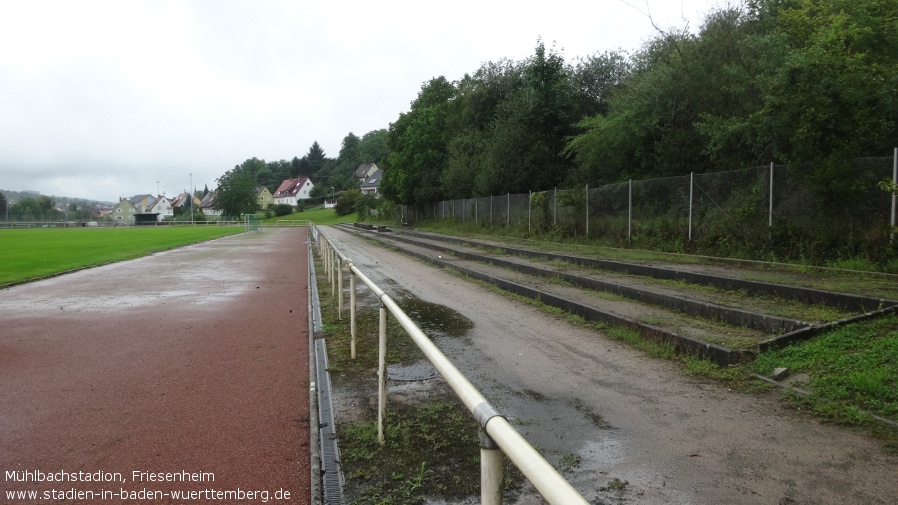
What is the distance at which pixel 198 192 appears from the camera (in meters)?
194

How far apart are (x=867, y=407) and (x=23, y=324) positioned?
10.5 meters

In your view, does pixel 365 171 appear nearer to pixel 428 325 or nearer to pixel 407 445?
pixel 428 325

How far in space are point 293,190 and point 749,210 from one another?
13191 centimetres

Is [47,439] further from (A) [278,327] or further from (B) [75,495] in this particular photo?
(A) [278,327]

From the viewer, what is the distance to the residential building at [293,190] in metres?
136

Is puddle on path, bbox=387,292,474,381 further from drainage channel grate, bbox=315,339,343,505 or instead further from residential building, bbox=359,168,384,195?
residential building, bbox=359,168,384,195

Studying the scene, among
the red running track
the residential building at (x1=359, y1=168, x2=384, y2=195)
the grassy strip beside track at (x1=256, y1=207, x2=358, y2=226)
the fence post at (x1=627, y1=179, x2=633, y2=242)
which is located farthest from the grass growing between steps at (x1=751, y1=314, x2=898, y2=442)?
the residential building at (x1=359, y1=168, x2=384, y2=195)

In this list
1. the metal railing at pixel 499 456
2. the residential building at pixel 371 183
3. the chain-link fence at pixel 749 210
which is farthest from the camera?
the residential building at pixel 371 183

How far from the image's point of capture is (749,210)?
40.6ft

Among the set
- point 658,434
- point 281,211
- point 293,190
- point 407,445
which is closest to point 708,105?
point 658,434

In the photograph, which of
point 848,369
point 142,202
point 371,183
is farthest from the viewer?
point 142,202

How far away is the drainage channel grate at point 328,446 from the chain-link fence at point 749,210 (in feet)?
30.2

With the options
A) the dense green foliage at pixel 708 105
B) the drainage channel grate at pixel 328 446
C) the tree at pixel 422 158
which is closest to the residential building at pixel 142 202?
the tree at pixel 422 158

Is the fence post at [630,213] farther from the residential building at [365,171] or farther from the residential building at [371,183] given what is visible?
the residential building at [365,171]
